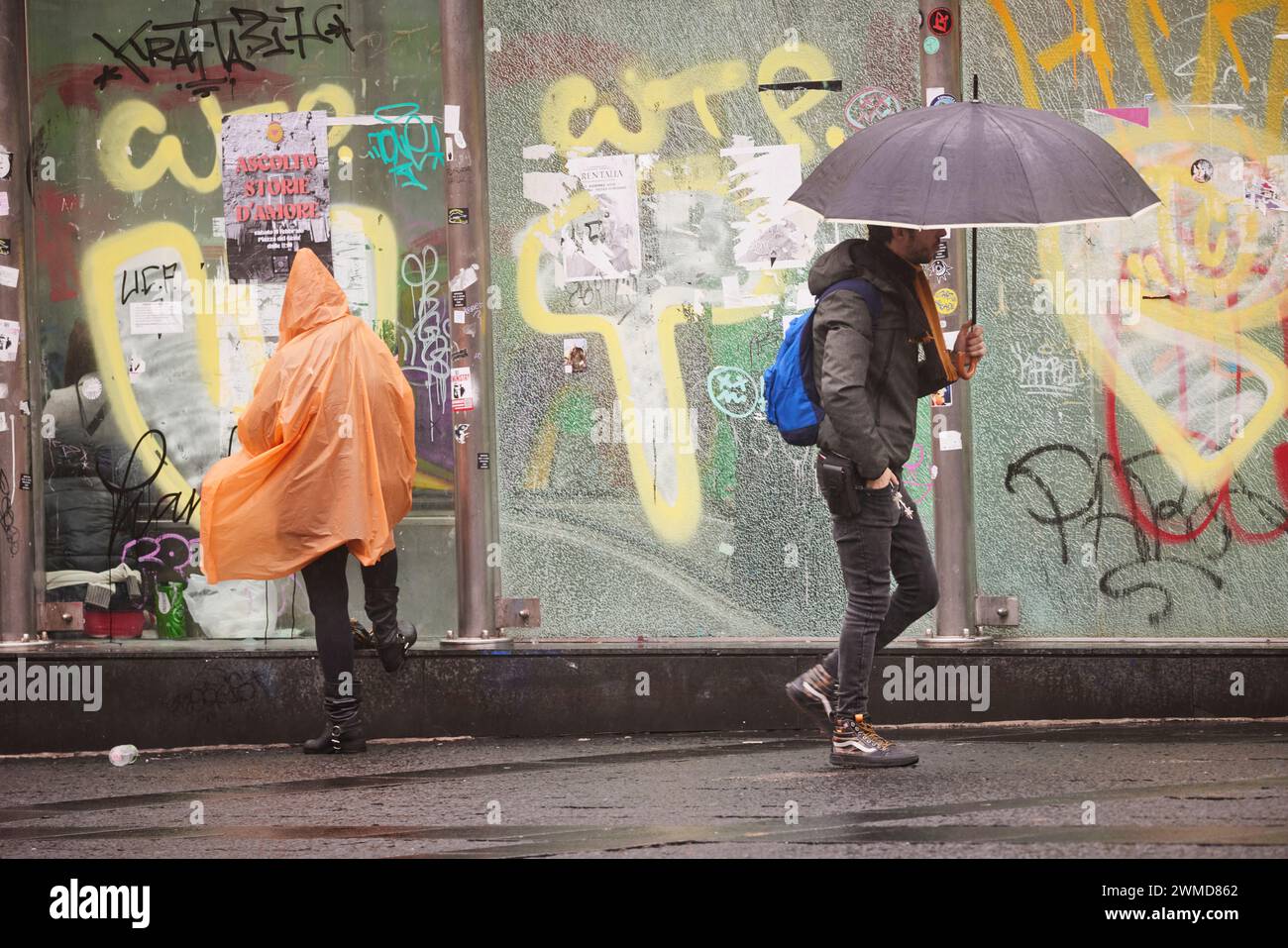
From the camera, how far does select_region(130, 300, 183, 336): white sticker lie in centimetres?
888

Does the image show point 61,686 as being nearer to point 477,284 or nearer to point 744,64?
point 477,284

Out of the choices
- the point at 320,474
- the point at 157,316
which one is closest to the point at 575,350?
the point at 320,474

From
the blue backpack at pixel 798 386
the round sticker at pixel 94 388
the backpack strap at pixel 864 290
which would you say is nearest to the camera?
the backpack strap at pixel 864 290

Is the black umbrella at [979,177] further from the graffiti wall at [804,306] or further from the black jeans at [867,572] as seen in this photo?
the graffiti wall at [804,306]

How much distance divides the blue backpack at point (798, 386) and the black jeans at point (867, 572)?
31 centimetres

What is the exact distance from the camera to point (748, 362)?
8523mm

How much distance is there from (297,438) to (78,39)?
8.64 ft

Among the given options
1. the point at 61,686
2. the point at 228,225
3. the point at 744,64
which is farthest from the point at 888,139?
the point at 61,686

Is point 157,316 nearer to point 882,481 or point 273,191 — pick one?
point 273,191

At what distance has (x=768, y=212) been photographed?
334 inches

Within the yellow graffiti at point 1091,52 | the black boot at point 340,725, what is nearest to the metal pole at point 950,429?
the yellow graffiti at point 1091,52

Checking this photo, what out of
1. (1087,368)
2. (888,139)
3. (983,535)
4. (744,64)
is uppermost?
(744,64)

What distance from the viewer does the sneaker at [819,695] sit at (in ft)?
22.0

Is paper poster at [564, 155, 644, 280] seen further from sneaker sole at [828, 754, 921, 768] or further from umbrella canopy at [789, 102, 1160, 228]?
sneaker sole at [828, 754, 921, 768]
